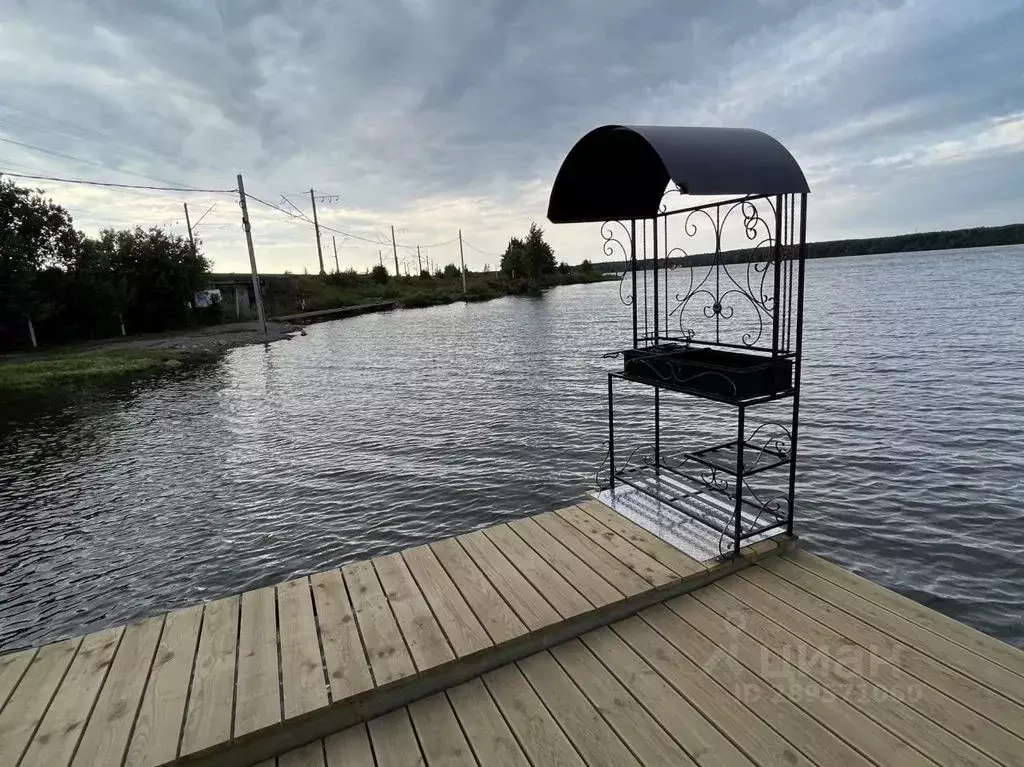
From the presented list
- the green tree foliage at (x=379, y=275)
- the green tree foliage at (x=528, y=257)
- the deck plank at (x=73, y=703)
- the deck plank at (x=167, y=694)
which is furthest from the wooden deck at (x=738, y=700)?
the green tree foliage at (x=528, y=257)

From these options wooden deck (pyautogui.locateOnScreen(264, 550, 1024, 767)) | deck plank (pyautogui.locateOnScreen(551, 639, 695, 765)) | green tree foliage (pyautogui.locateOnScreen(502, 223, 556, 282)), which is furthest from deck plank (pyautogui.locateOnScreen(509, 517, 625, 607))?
green tree foliage (pyautogui.locateOnScreen(502, 223, 556, 282))

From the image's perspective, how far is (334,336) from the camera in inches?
1240

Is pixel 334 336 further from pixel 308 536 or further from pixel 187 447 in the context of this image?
pixel 308 536

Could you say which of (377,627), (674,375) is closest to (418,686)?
(377,627)

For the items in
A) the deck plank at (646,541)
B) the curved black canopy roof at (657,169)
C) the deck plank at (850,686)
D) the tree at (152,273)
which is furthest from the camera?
the tree at (152,273)

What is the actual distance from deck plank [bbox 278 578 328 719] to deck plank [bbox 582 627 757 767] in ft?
4.68

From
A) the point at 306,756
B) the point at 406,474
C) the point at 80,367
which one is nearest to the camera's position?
the point at 306,756

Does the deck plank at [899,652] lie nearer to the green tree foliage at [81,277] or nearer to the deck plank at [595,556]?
the deck plank at [595,556]

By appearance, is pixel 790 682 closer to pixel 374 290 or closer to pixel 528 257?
pixel 374 290

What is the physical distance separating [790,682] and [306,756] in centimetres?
227

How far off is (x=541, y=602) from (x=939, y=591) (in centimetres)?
399

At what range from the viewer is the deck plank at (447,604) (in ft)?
9.53

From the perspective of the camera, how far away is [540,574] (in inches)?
140

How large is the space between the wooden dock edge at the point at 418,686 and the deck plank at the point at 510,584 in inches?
3.5
